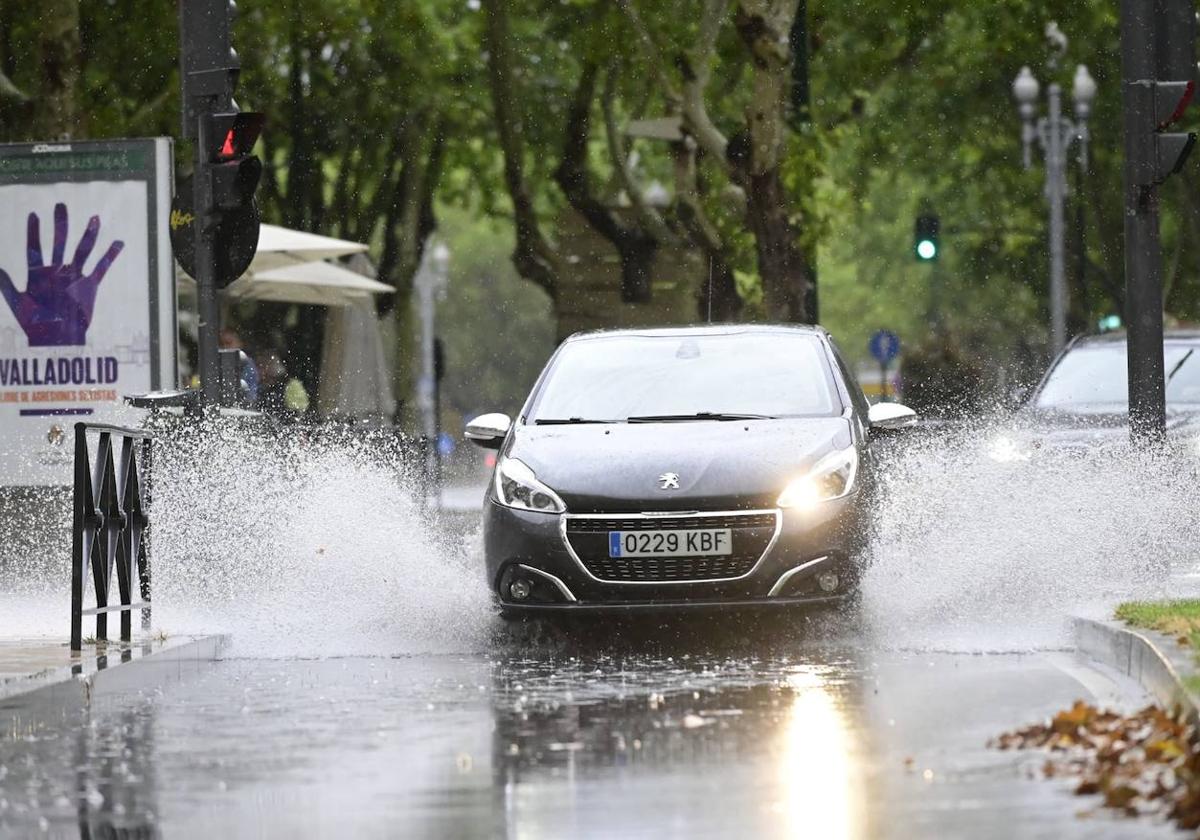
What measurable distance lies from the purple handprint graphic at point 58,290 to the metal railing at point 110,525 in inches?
203

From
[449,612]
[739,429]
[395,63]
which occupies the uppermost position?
[395,63]

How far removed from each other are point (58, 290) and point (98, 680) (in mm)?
7825

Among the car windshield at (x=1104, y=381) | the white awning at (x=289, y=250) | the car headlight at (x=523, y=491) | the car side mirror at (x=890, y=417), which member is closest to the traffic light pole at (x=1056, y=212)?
the white awning at (x=289, y=250)

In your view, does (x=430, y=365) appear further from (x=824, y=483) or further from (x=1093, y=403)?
(x=824, y=483)

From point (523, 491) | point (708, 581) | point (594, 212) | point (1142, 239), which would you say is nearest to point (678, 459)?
point (708, 581)

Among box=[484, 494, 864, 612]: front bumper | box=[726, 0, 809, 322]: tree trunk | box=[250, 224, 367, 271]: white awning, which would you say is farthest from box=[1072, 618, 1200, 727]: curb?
box=[250, 224, 367, 271]: white awning

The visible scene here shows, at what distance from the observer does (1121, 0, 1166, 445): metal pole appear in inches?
583

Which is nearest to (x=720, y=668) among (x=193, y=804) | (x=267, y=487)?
(x=193, y=804)

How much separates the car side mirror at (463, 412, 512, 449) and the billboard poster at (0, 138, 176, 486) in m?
4.73

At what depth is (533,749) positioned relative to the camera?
8570 millimetres

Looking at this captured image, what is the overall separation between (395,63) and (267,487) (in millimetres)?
26687

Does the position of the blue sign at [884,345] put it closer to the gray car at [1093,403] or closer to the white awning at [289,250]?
the white awning at [289,250]

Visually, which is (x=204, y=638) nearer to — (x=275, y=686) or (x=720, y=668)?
(x=275, y=686)

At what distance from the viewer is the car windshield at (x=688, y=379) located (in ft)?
43.2
